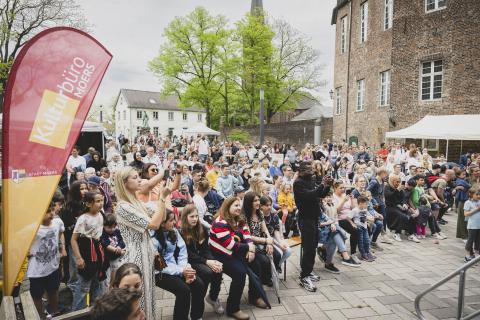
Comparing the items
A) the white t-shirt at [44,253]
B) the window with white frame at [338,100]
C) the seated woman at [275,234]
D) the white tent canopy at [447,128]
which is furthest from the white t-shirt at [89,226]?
the window with white frame at [338,100]

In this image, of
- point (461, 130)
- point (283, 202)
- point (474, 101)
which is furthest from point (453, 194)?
point (474, 101)

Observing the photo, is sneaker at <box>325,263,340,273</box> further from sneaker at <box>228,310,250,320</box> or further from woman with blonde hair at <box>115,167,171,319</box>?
woman with blonde hair at <box>115,167,171,319</box>

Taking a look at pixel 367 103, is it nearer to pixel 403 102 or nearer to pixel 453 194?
pixel 403 102

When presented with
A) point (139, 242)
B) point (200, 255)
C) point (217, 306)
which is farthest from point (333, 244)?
point (139, 242)

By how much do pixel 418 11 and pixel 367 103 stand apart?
19.2 ft

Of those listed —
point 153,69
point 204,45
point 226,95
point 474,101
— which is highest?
point 204,45

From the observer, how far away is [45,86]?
2.19 metres

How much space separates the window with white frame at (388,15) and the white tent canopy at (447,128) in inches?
269

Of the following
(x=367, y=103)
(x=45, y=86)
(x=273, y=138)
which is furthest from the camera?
(x=273, y=138)

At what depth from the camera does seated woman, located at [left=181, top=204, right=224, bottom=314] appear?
160 inches

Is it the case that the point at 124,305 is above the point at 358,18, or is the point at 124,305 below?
below

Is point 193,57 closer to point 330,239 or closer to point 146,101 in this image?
point 330,239

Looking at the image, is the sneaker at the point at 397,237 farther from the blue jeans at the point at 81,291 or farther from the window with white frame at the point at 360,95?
the window with white frame at the point at 360,95

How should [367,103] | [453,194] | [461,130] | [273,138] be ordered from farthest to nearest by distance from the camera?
[273,138] → [367,103] → [461,130] → [453,194]
